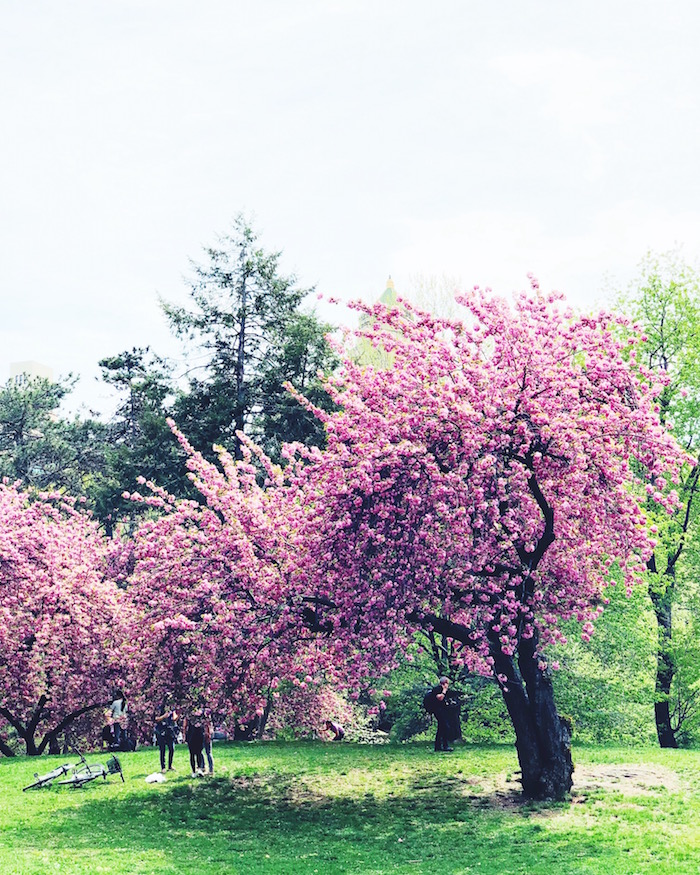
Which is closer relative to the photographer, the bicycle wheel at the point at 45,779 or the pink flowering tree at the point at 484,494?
the pink flowering tree at the point at 484,494

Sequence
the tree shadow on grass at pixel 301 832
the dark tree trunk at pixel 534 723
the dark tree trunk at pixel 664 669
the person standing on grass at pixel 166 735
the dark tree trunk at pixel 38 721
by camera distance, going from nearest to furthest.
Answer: the tree shadow on grass at pixel 301 832
the dark tree trunk at pixel 534 723
the person standing on grass at pixel 166 735
the dark tree trunk at pixel 38 721
the dark tree trunk at pixel 664 669

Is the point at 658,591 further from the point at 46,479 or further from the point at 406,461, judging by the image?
the point at 46,479

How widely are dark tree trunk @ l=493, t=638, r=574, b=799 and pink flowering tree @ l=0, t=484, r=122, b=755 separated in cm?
1290

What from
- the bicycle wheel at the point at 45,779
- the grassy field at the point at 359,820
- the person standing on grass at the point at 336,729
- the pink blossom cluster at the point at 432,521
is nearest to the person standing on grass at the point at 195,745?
the grassy field at the point at 359,820

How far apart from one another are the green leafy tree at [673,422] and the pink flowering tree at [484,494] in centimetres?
1440

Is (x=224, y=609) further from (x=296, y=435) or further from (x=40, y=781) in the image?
(x=296, y=435)

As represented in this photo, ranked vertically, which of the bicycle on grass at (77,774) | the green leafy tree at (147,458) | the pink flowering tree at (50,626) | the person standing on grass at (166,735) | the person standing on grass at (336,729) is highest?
the green leafy tree at (147,458)

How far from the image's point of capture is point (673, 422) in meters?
32.4

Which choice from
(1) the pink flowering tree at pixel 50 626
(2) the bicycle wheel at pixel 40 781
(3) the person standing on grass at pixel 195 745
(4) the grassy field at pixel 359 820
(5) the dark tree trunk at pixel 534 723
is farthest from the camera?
(1) the pink flowering tree at pixel 50 626

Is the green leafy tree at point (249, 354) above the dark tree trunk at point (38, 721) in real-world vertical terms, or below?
above

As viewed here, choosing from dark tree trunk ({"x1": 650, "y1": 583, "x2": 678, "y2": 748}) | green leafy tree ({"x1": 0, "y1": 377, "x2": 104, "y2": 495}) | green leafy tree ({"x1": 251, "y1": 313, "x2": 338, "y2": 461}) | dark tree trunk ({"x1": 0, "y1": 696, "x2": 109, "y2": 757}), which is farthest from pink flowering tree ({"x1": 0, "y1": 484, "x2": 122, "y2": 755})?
green leafy tree ({"x1": 0, "y1": 377, "x2": 104, "y2": 495})

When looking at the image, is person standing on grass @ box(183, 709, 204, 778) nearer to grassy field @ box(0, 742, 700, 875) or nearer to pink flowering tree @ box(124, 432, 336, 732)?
grassy field @ box(0, 742, 700, 875)

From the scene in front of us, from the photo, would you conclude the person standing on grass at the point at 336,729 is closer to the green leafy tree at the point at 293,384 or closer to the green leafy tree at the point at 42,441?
the green leafy tree at the point at 293,384

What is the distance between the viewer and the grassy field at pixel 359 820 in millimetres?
14258
